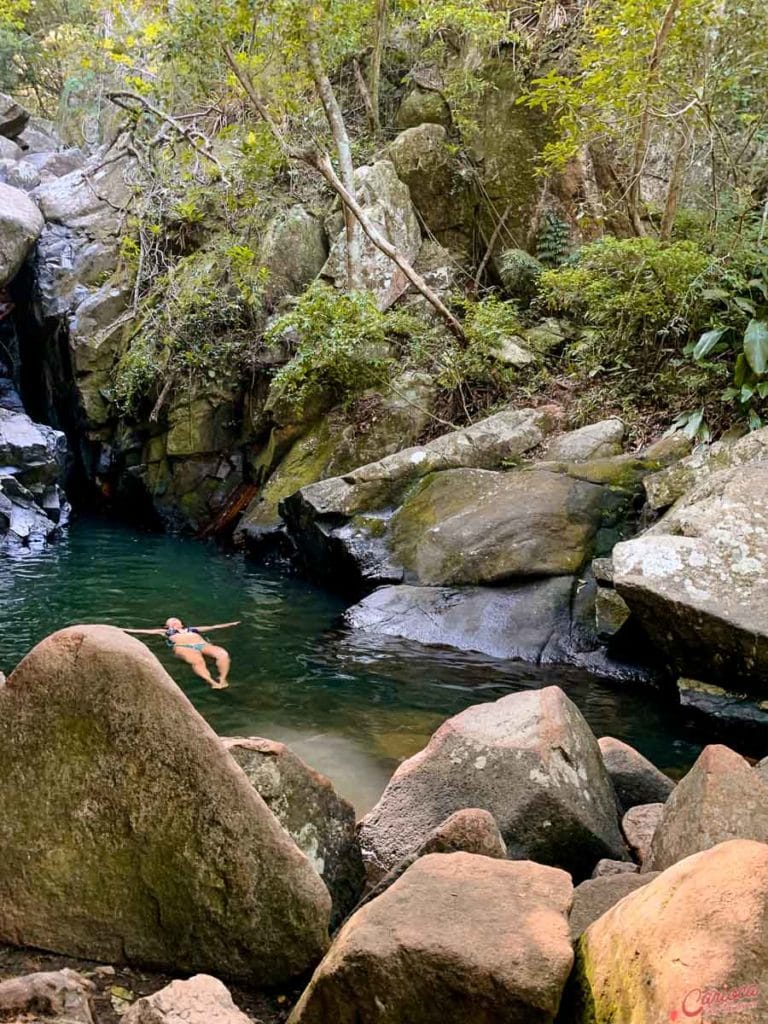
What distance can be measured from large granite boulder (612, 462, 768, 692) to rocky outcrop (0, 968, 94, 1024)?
17.8 ft

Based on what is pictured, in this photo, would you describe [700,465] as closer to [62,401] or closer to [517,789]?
[517,789]

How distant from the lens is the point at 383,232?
51.9 ft

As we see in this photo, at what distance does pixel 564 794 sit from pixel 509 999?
1.63 m

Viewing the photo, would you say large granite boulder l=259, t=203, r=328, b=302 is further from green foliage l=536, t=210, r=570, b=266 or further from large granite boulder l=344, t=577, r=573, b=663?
large granite boulder l=344, t=577, r=573, b=663

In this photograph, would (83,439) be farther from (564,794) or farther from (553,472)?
(564,794)

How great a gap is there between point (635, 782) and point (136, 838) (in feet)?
9.57

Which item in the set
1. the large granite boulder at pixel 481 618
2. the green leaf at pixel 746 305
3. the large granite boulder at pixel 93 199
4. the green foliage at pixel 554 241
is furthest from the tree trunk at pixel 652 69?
the large granite boulder at pixel 93 199

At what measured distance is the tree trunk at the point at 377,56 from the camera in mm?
16859

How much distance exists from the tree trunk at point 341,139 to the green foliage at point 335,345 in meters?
1.08

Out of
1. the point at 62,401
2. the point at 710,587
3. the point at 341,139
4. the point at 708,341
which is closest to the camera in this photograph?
the point at 710,587

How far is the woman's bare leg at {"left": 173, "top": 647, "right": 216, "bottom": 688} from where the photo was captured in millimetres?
7609

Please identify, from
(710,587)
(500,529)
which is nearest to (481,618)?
(500,529)

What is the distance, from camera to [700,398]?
1012 centimetres

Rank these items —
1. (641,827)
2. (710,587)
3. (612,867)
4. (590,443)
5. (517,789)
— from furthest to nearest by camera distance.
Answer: (590,443) < (710,587) < (641,827) < (517,789) < (612,867)
